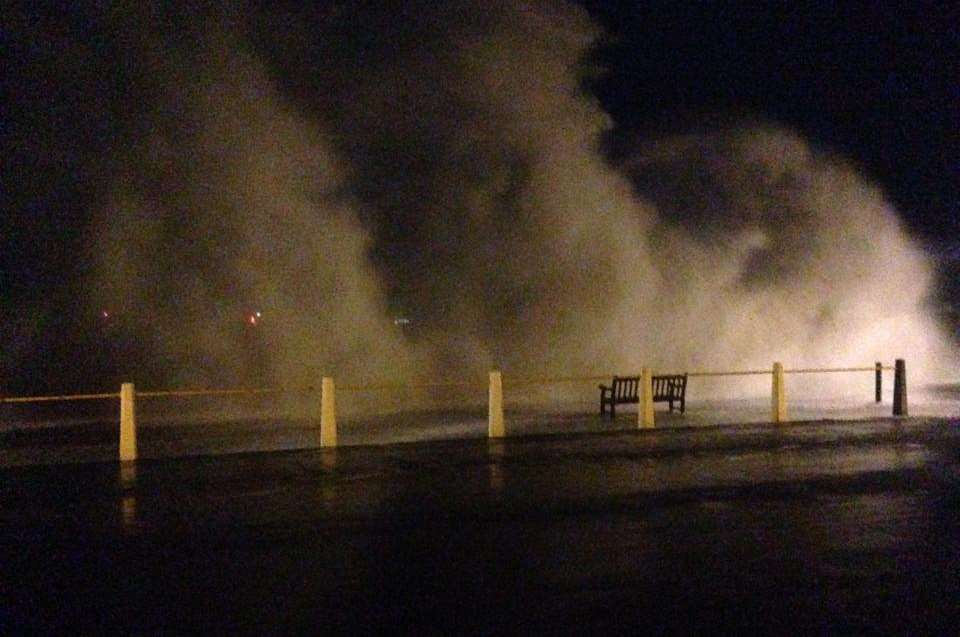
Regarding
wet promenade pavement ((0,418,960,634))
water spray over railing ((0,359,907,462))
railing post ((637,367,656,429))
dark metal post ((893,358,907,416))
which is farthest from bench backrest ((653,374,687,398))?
wet promenade pavement ((0,418,960,634))

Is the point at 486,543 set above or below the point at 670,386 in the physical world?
below

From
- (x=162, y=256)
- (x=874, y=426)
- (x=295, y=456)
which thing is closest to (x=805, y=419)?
(x=874, y=426)

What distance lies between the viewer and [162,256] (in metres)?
34.7

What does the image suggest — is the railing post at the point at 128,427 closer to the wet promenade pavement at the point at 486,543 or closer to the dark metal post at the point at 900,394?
the wet promenade pavement at the point at 486,543

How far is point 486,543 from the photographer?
27.0 feet

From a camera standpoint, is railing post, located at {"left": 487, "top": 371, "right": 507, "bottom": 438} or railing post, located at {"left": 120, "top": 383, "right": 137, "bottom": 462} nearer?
railing post, located at {"left": 120, "top": 383, "right": 137, "bottom": 462}

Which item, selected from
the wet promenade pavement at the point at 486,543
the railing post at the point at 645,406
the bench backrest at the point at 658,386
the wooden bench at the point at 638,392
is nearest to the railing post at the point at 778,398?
the wooden bench at the point at 638,392

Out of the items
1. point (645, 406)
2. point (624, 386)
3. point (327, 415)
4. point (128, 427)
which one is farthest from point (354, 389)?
point (624, 386)

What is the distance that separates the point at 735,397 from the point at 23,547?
1879 centimetres

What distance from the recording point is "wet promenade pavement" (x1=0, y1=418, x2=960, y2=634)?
627cm

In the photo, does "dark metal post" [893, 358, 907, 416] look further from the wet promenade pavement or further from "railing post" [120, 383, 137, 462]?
"railing post" [120, 383, 137, 462]

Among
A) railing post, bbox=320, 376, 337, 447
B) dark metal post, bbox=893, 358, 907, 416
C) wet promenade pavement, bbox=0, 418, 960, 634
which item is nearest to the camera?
wet promenade pavement, bbox=0, 418, 960, 634

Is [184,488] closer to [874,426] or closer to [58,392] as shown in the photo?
[874,426]

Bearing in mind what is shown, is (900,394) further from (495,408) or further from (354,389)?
(354,389)
